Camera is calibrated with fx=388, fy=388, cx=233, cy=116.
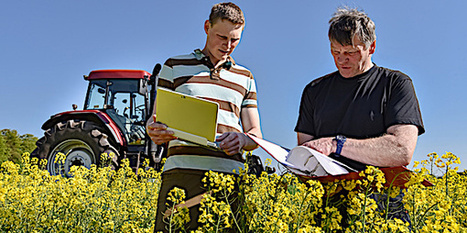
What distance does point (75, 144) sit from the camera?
21.8ft

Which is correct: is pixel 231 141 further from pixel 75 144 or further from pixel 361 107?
pixel 75 144

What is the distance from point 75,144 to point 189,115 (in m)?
5.51

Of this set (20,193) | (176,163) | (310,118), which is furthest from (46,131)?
(310,118)

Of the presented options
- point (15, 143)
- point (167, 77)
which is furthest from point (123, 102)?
point (15, 143)

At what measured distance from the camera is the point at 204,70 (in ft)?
6.45

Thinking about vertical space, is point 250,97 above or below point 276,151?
above

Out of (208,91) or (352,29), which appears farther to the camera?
(208,91)

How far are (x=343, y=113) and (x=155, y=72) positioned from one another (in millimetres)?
4697

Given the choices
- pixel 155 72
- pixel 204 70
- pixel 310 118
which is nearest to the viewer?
pixel 310 118

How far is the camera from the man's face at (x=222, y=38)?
1.90 m

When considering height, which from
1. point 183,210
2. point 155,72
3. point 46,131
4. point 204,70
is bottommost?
point 183,210

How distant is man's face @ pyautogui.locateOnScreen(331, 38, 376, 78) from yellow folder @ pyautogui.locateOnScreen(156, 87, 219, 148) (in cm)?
56

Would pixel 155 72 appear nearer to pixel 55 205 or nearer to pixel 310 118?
pixel 55 205

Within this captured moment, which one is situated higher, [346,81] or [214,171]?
[346,81]
